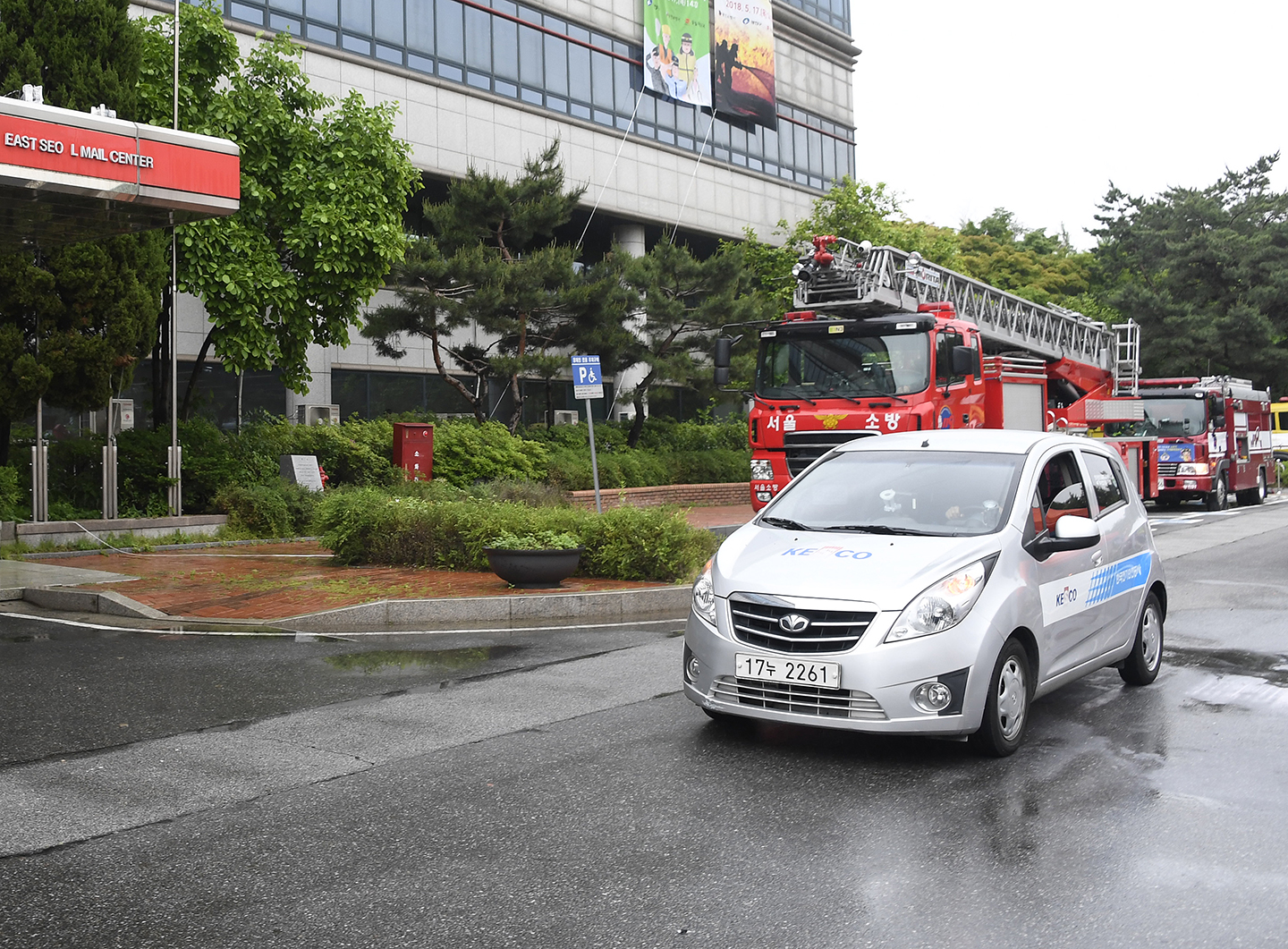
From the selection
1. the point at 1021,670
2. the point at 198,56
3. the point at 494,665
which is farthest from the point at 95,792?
the point at 198,56

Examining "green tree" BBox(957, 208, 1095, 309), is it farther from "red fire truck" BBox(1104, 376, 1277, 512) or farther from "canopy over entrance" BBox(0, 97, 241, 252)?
"canopy over entrance" BBox(0, 97, 241, 252)

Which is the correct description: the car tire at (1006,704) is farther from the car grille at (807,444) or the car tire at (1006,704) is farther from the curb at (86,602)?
the car grille at (807,444)

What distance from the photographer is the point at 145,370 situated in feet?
91.4

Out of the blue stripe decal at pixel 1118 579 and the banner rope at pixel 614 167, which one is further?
the banner rope at pixel 614 167

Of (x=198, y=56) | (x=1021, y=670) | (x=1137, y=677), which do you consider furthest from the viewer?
(x=198, y=56)

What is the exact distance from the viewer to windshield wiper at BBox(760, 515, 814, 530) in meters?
7.04

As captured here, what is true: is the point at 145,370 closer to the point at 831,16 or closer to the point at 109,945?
the point at 109,945

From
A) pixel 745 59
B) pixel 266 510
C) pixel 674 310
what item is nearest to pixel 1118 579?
pixel 266 510

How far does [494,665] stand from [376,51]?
82.5 ft

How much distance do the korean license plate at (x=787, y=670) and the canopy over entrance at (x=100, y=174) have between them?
32.6 feet

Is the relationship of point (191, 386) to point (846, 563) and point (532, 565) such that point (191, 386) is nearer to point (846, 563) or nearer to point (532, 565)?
point (532, 565)

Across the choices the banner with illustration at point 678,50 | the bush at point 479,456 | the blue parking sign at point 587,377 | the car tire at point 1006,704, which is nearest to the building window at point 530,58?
the banner with illustration at point 678,50

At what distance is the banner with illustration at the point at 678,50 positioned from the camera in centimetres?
3828

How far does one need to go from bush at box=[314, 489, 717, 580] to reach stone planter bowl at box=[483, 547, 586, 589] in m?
0.58
